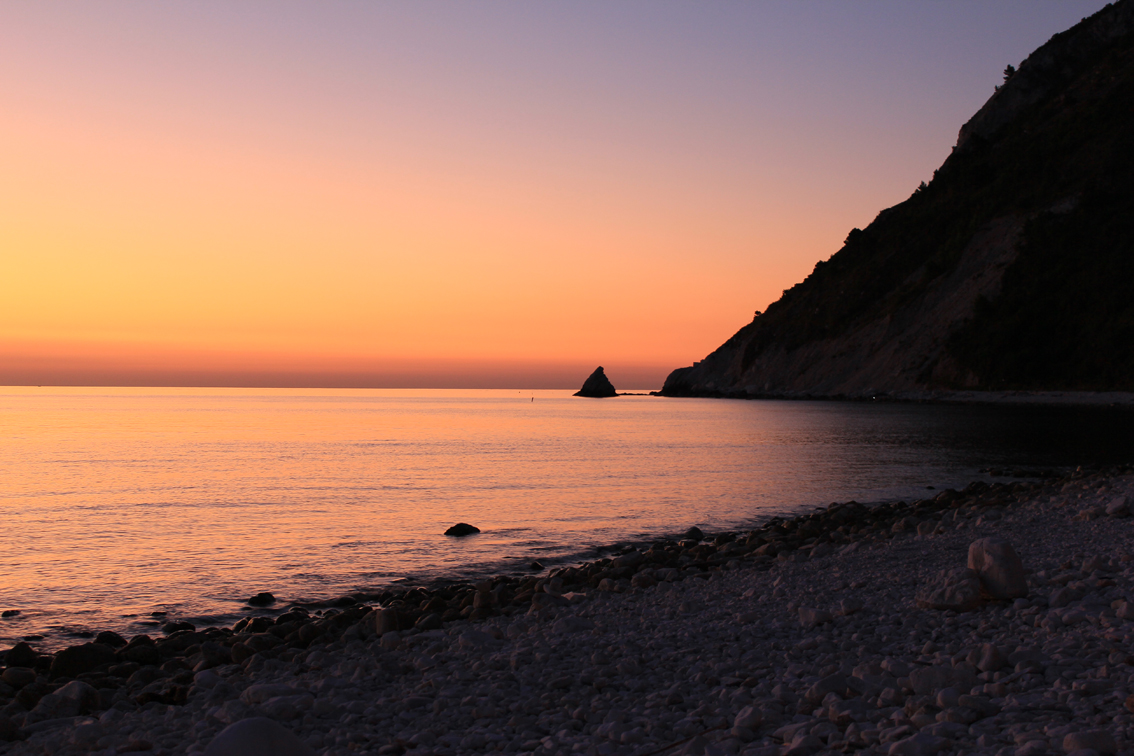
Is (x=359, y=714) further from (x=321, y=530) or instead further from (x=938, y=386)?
(x=938, y=386)

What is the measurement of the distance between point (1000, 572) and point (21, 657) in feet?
38.6

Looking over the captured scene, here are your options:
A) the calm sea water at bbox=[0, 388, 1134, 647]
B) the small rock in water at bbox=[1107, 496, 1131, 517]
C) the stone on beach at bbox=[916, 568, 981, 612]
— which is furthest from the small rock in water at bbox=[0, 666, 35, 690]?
the small rock in water at bbox=[1107, 496, 1131, 517]

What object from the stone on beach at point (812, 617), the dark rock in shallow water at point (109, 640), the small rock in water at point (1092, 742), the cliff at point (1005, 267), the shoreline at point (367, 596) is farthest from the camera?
the cliff at point (1005, 267)

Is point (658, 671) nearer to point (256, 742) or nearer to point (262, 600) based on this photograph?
point (256, 742)

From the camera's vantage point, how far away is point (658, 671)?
7766 mm

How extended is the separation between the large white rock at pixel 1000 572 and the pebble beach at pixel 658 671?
0.02 metres

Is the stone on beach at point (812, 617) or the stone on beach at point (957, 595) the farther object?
Answer: the stone on beach at point (812, 617)

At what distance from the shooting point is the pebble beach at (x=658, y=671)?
5809mm

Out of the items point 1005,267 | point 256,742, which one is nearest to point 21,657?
point 256,742

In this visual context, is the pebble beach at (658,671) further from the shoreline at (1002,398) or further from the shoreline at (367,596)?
the shoreline at (1002,398)

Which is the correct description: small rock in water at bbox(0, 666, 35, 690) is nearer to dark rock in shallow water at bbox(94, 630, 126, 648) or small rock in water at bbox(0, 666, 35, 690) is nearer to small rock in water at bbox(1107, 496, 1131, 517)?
dark rock in shallow water at bbox(94, 630, 126, 648)

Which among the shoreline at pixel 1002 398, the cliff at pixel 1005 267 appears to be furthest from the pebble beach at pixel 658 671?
the cliff at pixel 1005 267

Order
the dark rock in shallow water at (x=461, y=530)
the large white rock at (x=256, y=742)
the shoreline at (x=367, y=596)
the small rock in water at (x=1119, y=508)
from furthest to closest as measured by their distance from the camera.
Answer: the dark rock in shallow water at (x=461, y=530), the small rock in water at (x=1119, y=508), the shoreline at (x=367, y=596), the large white rock at (x=256, y=742)

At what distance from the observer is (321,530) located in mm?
21172
